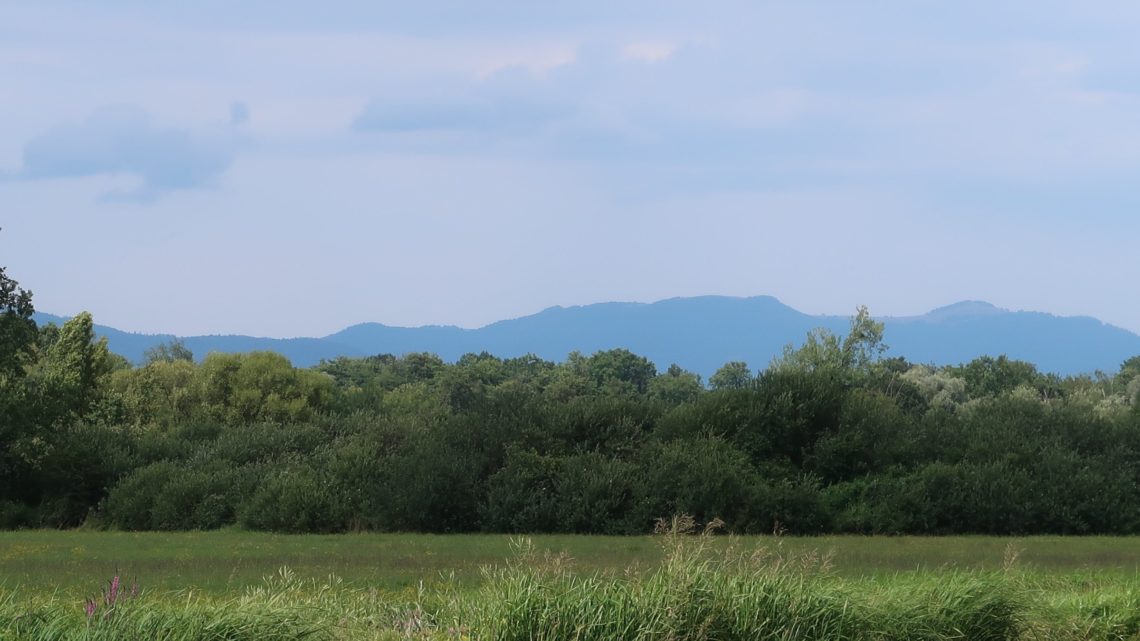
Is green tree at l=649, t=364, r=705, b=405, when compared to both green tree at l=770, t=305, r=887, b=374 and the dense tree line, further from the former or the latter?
the dense tree line

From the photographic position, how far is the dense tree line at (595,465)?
31922mm

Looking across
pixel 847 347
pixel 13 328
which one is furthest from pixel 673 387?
pixel 13 328

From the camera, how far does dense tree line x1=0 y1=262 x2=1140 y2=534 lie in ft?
105

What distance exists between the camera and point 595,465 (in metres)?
32.6

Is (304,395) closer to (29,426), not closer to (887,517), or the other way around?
(29,426)

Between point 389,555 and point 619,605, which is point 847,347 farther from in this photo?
point 619,605

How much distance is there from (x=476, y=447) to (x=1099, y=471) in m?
17.6

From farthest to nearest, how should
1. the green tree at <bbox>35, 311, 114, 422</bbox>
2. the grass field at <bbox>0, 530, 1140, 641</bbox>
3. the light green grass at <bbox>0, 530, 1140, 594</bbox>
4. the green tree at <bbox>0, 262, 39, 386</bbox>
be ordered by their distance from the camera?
the green tree at <bbox>35, 311, 114, 422</bbox> → the green tree at <bbox>0, 262, 39, 386</bbox> → the light green grass at <bbox>0, 530, 1140, 594</bbox> → the grass field at <bbox>0, 530, 1140, 641</bbox>

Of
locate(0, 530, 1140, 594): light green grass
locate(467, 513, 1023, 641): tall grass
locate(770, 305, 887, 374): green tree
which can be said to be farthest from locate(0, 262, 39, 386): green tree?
locate(770, 305, 887, 374): green tree

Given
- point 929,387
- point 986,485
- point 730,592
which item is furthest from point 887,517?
point 929,387

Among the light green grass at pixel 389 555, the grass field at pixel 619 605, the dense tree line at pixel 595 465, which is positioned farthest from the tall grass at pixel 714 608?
the dense tree line at pixel 595 465

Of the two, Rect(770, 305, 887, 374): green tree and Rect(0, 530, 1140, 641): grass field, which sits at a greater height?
Rect(770, 305, 887, 374): green tree

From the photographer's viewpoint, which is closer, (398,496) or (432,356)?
(398,496)

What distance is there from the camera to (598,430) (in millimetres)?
35781
